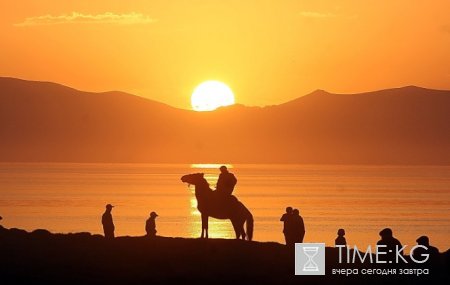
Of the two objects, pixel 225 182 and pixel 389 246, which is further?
pixel 225 182

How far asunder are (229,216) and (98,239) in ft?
12.8

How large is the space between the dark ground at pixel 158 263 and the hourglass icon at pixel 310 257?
0.40 metres

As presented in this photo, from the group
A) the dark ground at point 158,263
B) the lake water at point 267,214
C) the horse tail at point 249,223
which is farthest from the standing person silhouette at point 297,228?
the lake water at point 267,214

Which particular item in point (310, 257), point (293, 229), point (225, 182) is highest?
point (225, 182)

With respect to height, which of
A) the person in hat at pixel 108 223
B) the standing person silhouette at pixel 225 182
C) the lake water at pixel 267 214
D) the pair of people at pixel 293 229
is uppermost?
the lake water at pixel 267 214

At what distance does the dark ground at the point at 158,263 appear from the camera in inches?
894

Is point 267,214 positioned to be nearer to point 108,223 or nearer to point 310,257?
point 108,223

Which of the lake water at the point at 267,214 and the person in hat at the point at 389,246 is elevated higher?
the lake water at the point at 267,214

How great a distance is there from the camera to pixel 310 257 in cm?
2491

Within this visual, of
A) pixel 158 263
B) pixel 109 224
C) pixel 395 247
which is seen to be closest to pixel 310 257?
pixel 395 247

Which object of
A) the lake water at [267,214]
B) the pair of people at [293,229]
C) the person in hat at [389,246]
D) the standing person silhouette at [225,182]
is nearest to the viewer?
the person in hat at [389,246]

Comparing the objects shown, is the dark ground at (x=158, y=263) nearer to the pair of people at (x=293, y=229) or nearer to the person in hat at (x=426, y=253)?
the person in hat at (x=426, y=253)

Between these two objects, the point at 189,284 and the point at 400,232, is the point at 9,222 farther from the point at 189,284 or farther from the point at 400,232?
the point at 189,284

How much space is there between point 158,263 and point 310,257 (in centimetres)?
394
